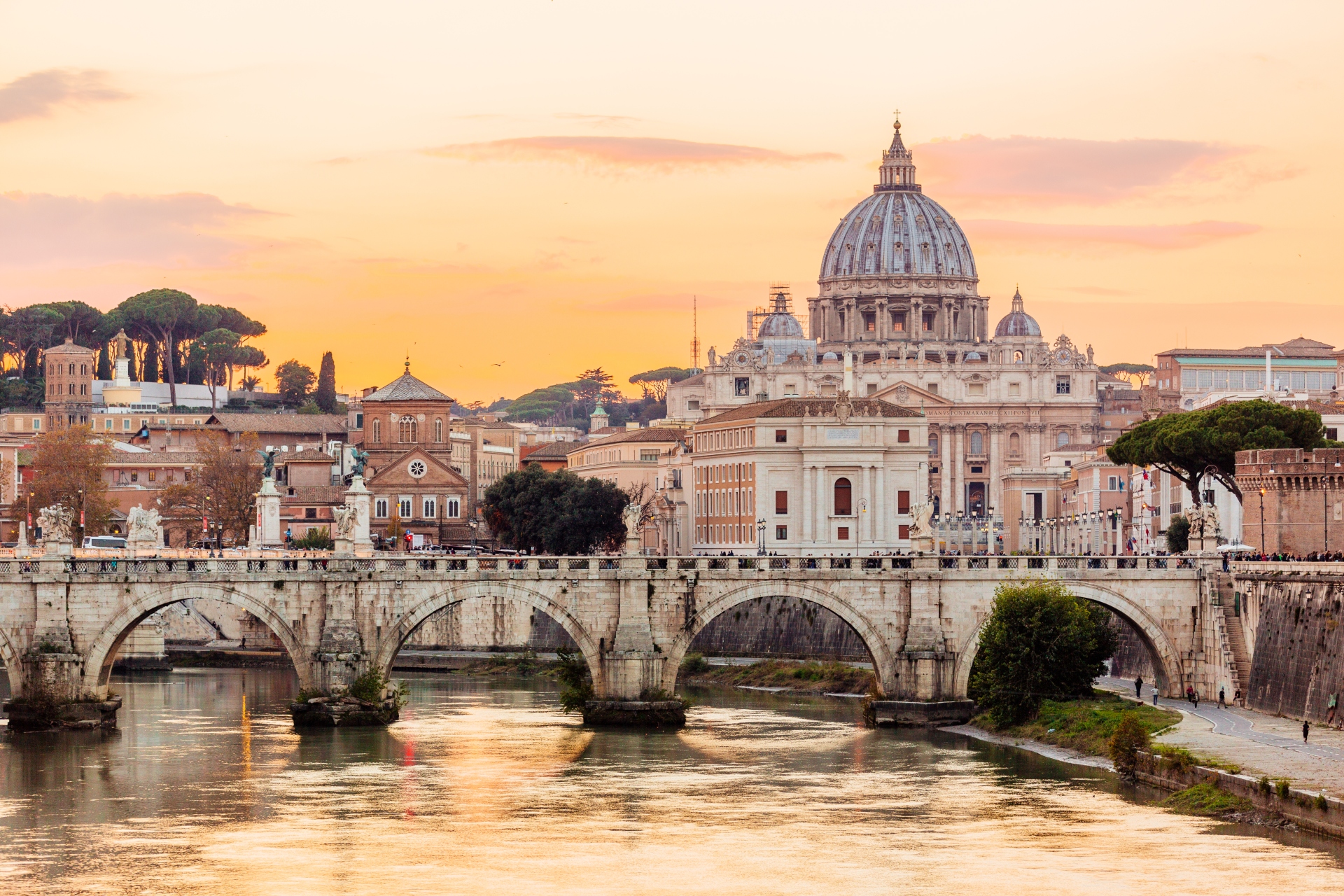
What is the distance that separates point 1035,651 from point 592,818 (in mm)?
14339

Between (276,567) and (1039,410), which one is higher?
(1039,410)

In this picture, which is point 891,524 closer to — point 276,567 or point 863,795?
point 276,567

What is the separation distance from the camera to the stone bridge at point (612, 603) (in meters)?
56.8

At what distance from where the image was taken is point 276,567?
5809 cm

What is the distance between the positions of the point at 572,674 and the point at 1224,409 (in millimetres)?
28405

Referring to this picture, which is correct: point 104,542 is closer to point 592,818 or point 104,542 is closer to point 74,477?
point 74,477

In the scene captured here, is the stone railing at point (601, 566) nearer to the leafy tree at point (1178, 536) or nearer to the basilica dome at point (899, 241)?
the leafy tree at point (1178, 536)

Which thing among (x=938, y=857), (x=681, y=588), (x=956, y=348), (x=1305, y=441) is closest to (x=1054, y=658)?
(x=681, y=588)

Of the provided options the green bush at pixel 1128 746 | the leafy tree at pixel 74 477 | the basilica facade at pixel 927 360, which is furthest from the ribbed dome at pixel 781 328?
the green bush at pixel 1128 746

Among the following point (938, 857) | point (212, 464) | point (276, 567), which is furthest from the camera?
point (212, 464)

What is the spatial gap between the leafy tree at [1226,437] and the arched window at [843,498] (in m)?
32.8

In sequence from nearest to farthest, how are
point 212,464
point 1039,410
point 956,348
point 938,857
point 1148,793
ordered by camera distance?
point 938,857 < point 1148,793 < point 212,464 < point 1039,410 < point 956,348

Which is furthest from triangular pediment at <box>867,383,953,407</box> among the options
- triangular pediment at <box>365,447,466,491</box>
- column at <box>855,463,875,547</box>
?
column at <box>855,463,875,547</box>

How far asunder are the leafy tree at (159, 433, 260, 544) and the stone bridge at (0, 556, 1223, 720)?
49.5 meters
